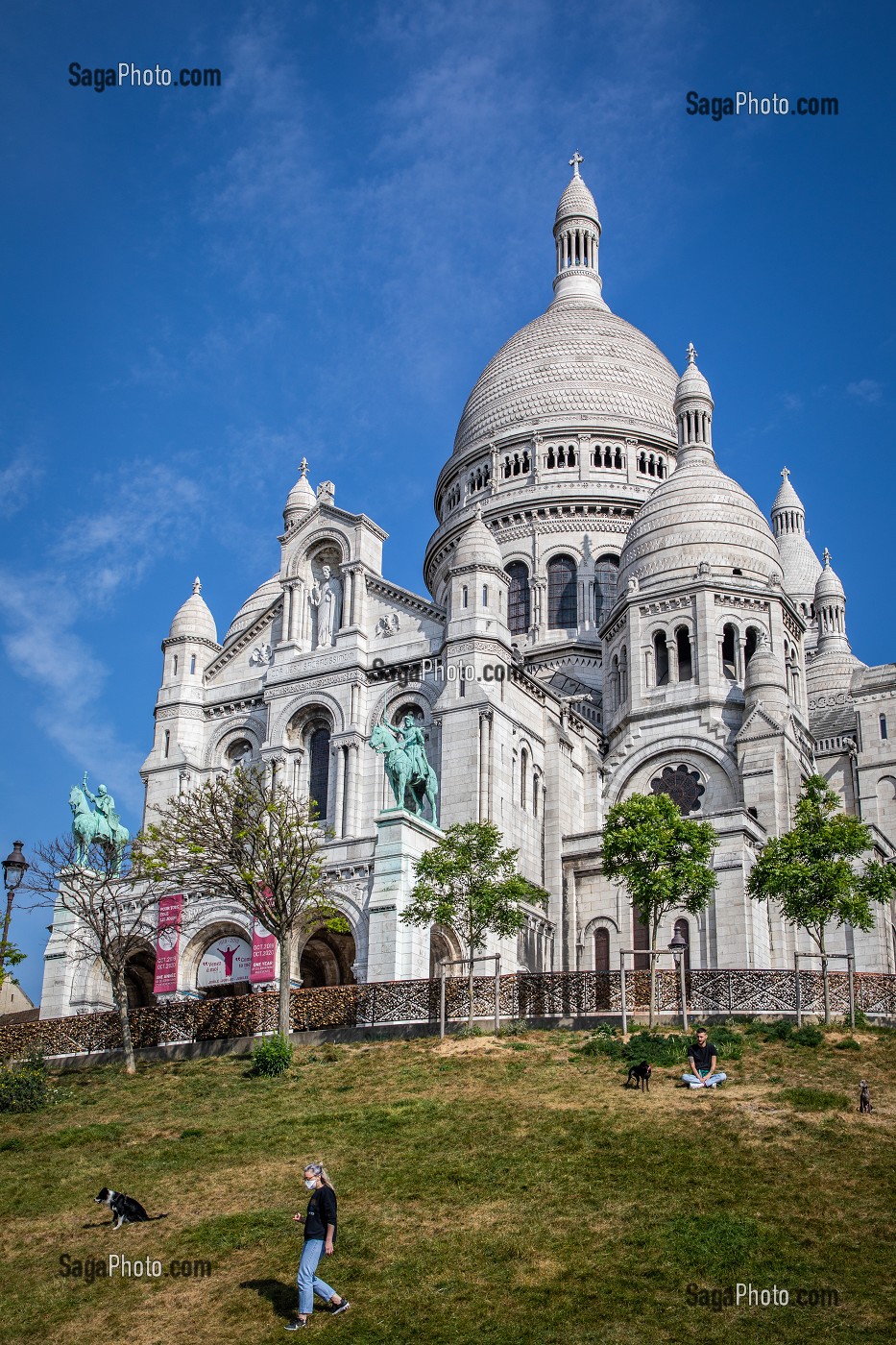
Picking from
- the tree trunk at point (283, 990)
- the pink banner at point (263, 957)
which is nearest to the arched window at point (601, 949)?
the pink banner at point (263, 957)

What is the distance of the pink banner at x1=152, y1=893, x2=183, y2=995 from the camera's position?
169 ft

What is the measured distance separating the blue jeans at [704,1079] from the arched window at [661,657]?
29.8 metres

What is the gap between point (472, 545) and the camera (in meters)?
55.0

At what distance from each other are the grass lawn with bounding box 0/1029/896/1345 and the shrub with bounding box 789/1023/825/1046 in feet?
1.36

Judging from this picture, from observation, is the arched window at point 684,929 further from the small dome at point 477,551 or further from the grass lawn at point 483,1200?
the grass lawn at point 483,1200

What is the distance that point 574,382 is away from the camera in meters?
78.1

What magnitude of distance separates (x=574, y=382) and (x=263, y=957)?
129 ft

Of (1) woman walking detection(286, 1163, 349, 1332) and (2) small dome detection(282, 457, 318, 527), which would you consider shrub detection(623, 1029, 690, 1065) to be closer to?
(1) woman walking detection(286, 1163, 349, 1332)

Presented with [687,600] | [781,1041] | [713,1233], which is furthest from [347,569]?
[713,1233]

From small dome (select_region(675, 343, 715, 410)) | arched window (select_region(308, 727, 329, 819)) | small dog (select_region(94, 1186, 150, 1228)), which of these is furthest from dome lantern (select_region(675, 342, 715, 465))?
small dog (select_region(94, 1186, 150, 1228))

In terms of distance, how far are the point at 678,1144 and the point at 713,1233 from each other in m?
4.49

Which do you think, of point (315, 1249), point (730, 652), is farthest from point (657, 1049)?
point (730, 652)

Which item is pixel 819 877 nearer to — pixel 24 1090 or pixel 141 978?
pixel 24 1090

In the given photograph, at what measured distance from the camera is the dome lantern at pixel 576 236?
89.9m
